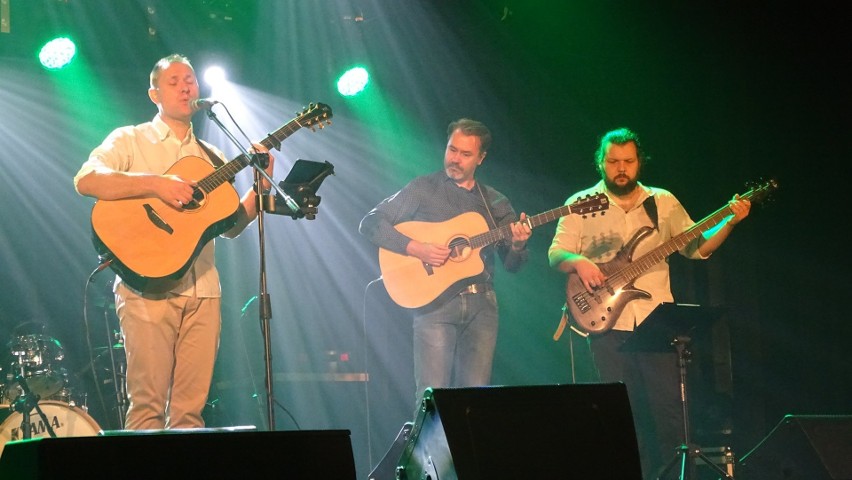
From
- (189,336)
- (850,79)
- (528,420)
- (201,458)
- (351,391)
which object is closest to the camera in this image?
(201,458)

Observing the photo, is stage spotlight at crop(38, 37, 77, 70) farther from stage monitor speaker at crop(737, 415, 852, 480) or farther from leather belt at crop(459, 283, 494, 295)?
stage monitor speaker at crop(737, 415, 852, 480)

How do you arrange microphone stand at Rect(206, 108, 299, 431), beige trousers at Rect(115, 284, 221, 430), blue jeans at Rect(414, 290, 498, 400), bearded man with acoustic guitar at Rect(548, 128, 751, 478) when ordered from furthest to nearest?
blue jeans at Rect(414, 290, 498, 400) < bearded man with acoustic guitar at Rect(548, 128, 751, 478) < beige trousers at Rect(115, 284, 221, 430) < microphone stand at Rect(206, 108, 299, 431)

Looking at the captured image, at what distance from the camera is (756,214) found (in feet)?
23.4

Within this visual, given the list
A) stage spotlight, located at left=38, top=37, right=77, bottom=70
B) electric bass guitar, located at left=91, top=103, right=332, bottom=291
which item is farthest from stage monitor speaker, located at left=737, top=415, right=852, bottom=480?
stage spotlight, located at left=38, top=37, right=77, bottom=70

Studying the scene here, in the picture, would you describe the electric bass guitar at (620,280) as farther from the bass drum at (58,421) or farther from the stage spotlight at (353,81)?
the bass drum at (58,421)

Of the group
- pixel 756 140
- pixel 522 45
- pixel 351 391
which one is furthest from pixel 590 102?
pixel 351 391

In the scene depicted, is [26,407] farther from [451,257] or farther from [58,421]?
[451,257]

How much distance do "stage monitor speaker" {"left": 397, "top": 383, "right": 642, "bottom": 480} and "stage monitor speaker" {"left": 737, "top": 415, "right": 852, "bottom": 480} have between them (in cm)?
173

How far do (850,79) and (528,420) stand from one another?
5136 mm

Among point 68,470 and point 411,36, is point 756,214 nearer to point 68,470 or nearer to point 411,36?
point 411,36

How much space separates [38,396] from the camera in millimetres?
6188

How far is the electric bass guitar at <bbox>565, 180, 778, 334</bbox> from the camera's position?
5473 millimetres

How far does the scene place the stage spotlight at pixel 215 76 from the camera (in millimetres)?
7844

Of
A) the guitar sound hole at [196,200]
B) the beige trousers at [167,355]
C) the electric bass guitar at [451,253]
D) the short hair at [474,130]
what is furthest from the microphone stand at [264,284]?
the short hair at [474,130]
